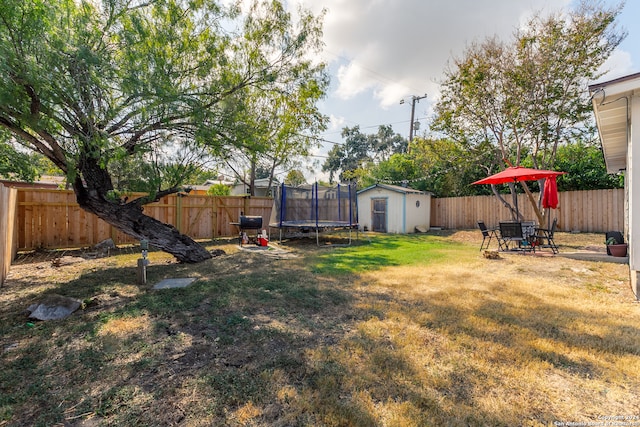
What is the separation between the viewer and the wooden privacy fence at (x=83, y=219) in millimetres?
7457

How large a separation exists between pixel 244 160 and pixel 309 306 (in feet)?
13.4

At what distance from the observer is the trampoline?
1041 cm

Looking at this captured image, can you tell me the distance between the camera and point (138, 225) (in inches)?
237

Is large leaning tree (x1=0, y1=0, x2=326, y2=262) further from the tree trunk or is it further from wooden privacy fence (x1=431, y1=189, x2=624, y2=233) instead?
wooden privacy fence (x1=431, y1=189, x2=624, y2=233)

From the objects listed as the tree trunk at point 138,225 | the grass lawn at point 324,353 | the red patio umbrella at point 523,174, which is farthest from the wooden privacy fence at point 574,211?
the tree trunk at point 138,225

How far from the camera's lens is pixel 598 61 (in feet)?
27.2

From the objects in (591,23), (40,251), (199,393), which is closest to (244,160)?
(199,393)

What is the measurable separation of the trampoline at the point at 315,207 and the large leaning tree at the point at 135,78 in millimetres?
4010

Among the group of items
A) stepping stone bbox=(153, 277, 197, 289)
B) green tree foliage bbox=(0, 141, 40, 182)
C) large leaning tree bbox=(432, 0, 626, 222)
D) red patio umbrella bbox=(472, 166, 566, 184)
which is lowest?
stepping stone bbox=(153, 277, 197, 289)

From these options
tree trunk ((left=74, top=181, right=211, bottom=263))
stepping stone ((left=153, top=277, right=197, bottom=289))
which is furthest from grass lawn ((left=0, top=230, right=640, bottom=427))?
tree trunk ((left=74, top=181, right=211, bottom=263))

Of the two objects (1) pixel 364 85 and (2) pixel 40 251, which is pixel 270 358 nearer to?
(2) pixel 40 251

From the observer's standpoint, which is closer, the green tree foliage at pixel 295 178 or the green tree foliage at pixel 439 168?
the green tree foliage at pixel 439 168

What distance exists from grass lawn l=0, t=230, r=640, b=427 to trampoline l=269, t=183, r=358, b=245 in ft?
18.3

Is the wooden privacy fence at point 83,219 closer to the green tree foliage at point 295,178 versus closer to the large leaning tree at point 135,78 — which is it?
the large leaning tree at point 135,78
